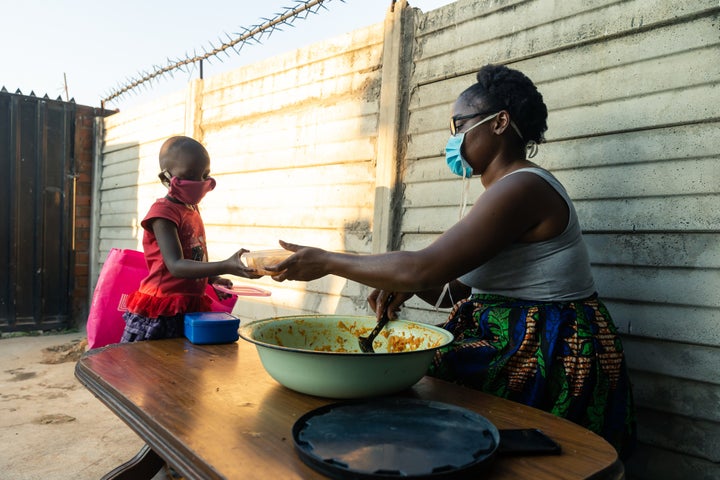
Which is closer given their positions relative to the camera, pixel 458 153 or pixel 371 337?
pixel 371 337

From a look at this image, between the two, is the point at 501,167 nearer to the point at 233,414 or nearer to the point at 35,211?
the point at 233,414

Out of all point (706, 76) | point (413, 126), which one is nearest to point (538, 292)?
point (706, 76)

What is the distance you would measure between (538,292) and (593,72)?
1.13 meters

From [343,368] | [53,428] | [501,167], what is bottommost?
[53,428]

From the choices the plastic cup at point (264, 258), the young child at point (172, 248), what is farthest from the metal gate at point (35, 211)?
the plastic cup at point (264, 258)

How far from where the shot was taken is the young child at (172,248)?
2.10m

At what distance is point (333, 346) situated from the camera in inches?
65.2

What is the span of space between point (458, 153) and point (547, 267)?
51 cm

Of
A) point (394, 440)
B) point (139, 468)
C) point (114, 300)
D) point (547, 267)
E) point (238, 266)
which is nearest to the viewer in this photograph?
point (394, 440)

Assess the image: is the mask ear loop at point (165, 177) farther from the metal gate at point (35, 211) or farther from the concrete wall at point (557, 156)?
the metal gate at point (35, 211)

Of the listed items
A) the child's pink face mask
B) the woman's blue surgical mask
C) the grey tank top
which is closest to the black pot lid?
the grey tank top

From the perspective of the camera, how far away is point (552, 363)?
1.47 metres

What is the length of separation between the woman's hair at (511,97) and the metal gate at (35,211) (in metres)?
6.21

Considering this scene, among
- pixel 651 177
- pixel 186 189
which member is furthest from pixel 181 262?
pixel 651 177
